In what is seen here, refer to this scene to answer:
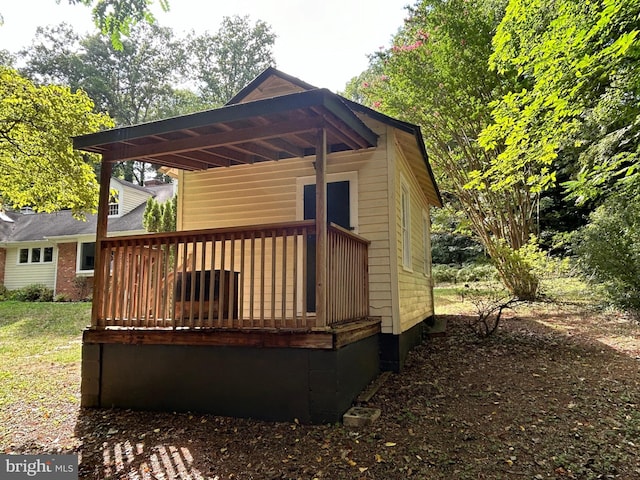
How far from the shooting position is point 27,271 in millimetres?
17688

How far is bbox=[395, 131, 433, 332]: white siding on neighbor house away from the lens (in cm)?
577

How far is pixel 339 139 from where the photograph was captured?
450 centimetres

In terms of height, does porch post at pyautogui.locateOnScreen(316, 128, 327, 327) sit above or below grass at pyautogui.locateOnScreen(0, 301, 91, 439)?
above

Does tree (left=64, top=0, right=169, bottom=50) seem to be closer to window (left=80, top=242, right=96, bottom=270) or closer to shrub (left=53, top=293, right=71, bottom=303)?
window (left=80, top=242, right=96, bottom=270)

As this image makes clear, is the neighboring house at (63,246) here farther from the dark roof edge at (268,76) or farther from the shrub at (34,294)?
the dark roof edge at (268,76)

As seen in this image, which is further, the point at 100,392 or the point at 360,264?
the point at 360,264

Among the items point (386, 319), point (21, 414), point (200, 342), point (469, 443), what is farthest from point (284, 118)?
point (21, 414)

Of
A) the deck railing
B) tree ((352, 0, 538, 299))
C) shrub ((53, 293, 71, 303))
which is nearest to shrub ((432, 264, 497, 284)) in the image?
tree ((352, 0, 538, 299))

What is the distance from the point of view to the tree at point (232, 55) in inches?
1027

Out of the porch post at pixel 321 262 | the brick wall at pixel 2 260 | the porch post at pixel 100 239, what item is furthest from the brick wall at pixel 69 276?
the porch post at pixel 321 262

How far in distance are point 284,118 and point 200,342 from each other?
95.1 inches

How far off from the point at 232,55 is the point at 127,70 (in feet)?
24.8

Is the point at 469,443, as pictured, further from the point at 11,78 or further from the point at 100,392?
the point at 11,78

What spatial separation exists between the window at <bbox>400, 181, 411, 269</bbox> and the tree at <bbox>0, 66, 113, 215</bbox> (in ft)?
20.1
